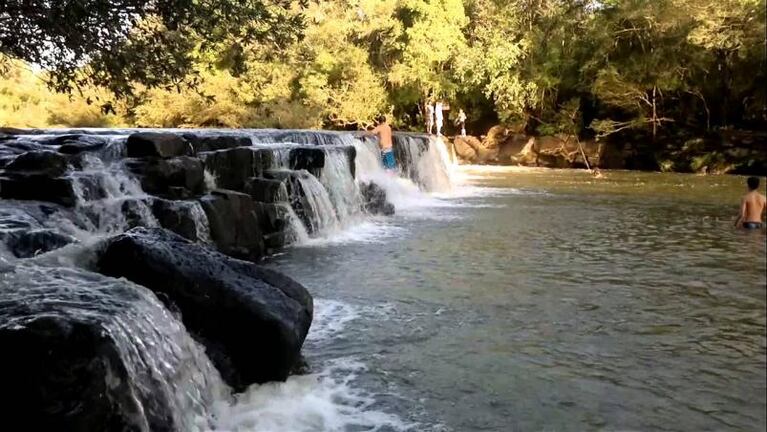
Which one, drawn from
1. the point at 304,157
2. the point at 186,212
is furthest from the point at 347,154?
the point at 186,212

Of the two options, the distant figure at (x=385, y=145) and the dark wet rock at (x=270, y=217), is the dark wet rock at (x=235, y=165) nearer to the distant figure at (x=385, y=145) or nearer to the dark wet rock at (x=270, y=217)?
the dark wet rock at (x=270, y=217)

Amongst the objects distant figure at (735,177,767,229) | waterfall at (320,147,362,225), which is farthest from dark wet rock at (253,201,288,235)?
distant figure at (735,177,767,229)

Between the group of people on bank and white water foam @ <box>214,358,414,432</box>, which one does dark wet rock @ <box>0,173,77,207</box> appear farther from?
the group of people on bank

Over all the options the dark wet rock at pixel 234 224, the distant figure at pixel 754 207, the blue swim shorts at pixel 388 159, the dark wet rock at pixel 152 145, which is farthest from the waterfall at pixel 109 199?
the blue swim shorts at pixel 388 159

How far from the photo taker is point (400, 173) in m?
17.3

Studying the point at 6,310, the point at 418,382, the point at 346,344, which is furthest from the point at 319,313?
the point at 6,310

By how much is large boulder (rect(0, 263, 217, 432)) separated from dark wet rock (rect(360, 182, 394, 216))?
8.70 metres

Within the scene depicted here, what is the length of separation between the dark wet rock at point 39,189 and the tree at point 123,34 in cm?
123

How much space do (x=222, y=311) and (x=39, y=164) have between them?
4.14 metres

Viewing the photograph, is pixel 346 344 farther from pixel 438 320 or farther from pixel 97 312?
pixel 97 312

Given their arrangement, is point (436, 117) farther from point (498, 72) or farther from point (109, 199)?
point (109, 199)

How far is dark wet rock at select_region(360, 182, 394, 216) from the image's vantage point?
12.8 meters

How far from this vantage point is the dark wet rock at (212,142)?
9844mm

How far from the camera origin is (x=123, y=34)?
18.4ft
